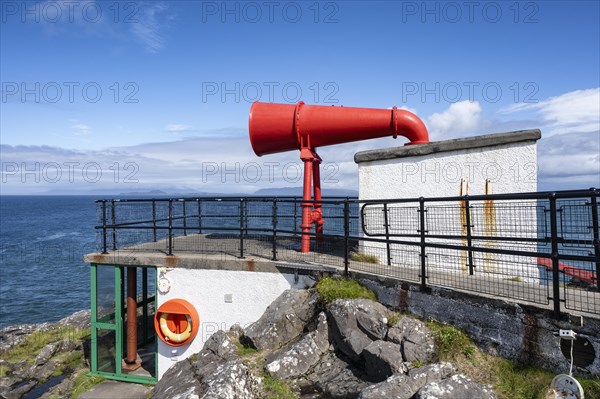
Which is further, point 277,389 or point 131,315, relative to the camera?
point 131,315

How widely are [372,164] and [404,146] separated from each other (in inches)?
26.9

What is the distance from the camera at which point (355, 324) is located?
18.8 ft

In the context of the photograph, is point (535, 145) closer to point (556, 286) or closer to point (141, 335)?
point (556, 286)

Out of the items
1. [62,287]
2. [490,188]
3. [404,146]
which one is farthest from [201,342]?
[62,287]

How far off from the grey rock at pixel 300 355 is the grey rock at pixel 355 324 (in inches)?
6.5

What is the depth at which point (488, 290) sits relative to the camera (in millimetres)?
5188

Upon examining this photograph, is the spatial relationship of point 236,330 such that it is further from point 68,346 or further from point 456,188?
point 68,346

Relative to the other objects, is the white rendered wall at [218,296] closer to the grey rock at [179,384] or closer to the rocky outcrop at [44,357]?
the grey rock at [179,384]

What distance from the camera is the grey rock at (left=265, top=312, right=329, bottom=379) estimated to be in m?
5.65

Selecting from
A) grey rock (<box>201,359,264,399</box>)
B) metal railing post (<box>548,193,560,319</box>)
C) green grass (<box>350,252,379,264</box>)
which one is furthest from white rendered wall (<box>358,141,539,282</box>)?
grey rock (<box>201,359,264,399</box>)

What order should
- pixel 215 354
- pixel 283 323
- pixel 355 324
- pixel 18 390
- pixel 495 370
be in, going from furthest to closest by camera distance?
pixel 18 390 < pixel 215 354 < pixel 283 323 < pixel 355 324 < pixel 495 370

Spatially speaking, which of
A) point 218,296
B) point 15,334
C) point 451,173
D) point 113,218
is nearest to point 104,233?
point 113,218

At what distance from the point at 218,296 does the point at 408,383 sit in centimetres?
420

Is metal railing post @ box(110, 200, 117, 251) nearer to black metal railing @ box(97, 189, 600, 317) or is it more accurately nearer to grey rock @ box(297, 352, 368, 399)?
black metal railing @ box(97, 189, 600, 317)
